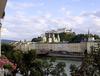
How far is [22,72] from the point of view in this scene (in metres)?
10.1

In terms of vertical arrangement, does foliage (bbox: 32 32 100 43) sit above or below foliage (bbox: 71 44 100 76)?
above

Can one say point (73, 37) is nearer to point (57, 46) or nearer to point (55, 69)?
point (57, 46)

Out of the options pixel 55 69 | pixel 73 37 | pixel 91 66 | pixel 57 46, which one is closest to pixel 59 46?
pixel 57 46

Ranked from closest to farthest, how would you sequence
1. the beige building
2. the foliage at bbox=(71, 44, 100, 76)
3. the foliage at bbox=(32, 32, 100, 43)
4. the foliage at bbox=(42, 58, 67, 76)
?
1. the foliage at bbox=(71, 44, 100, 76)
2. the foliage at bbox=(42, 58, 67, 76)
3. the beige building
4. the foliage at bbox=(32, 32, 100, 43)

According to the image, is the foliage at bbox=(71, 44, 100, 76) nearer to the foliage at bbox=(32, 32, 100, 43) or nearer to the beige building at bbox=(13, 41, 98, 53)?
the beige building at bbox=(13, 41, 98, 53)

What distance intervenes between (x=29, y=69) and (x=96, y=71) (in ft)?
11.0

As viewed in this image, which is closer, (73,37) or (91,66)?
(91,66)

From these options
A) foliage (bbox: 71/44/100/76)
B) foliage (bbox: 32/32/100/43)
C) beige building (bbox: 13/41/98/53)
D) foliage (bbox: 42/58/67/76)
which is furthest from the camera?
foliage (bbox: 32/32/100/43)

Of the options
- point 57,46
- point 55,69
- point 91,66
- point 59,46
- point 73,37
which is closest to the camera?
point 91,66

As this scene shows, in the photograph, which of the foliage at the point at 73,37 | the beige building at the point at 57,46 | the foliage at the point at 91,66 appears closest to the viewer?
the foliage at the point at 91,66

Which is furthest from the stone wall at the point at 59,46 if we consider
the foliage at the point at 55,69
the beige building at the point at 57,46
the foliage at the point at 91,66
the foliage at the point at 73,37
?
the foliage at the point at 91,66

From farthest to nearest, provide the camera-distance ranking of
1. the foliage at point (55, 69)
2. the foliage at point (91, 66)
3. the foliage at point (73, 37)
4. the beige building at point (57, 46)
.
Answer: the foliage at point (73, 37), the beige building at point (57, 46), the foliage at point (55, 69), the foliage at point (91, 66)

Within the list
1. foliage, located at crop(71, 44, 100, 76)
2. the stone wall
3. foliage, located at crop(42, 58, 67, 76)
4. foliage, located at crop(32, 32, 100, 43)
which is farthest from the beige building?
foliage, located at crop(71, 44, 100, 76)

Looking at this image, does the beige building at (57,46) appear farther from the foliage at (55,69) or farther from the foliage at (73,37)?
the foliage at (55,69)
